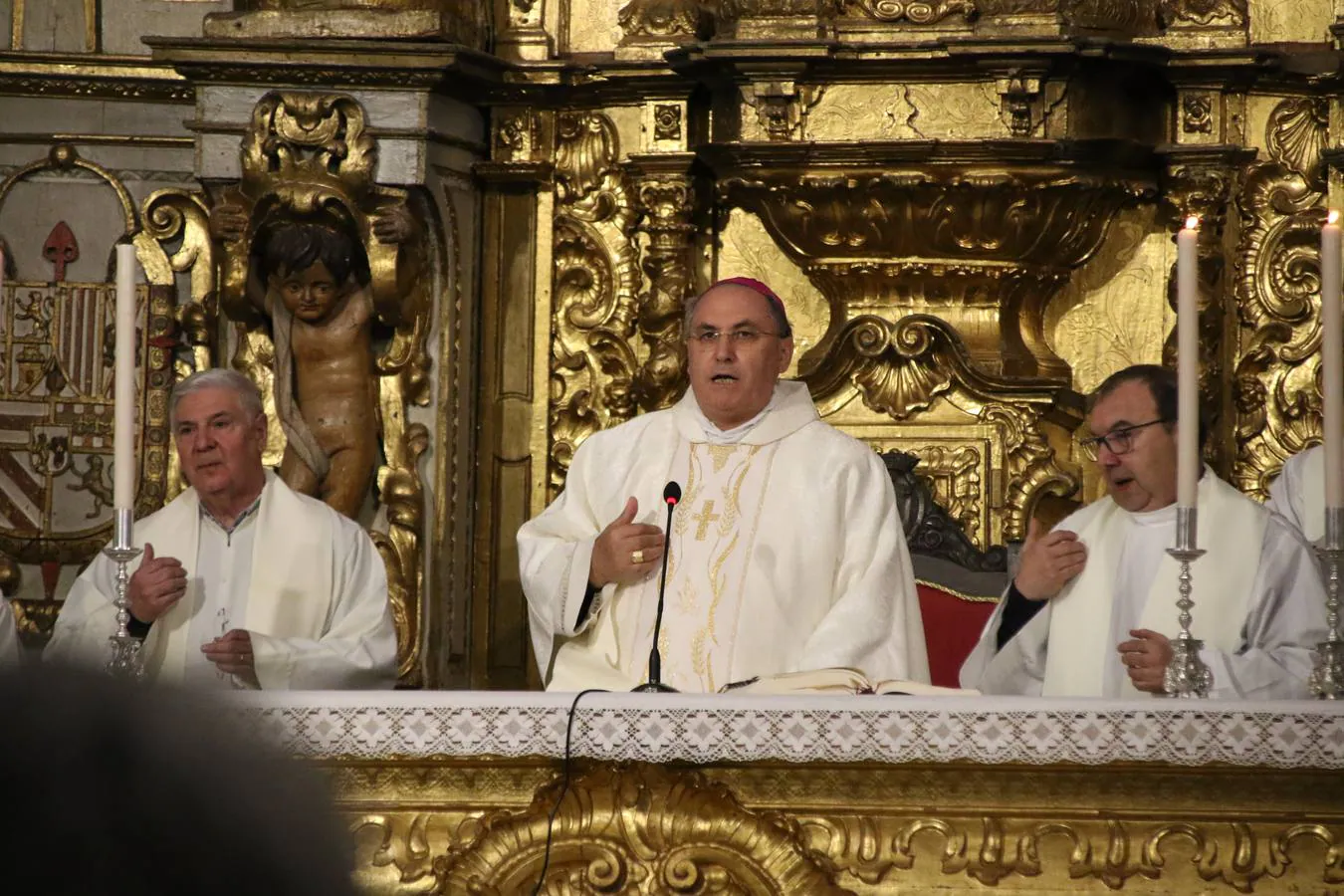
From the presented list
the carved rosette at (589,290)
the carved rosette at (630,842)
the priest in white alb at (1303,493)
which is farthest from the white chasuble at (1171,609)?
the carved rosette at (589,290)

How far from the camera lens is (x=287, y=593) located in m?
5.23

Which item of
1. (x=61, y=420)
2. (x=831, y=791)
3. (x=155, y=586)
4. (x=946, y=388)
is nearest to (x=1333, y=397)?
(x=831, y=791)

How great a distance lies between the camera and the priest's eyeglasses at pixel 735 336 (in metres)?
5.03

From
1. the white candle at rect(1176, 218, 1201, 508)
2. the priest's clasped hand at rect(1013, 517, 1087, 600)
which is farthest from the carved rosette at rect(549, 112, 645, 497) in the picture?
the white candle at rect(1176, 218, 1201, 508)

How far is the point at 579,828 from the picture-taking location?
3.73m

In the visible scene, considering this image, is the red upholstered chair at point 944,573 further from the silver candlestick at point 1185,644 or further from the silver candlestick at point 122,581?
the silver candlestick at point 122,581

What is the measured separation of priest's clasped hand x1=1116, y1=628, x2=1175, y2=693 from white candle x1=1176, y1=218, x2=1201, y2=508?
1.08 ft

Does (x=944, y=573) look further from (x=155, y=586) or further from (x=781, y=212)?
(x=155, y=586)

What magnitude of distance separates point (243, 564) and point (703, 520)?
1201 mm

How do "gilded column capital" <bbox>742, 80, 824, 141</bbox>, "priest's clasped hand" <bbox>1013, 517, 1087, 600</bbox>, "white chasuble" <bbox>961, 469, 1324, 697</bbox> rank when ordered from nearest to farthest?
"white chasuble" <bbox>961, 469, 1324, 697</bbox>, "priest's clasped hand" <bbox>1013, 517, 1087, 600</bbox>, "gilded column capital" <bbox>742, 80, 824, 141</bbox>

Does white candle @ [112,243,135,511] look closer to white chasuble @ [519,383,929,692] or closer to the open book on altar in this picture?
white chasuble @ [519,383,929,692]

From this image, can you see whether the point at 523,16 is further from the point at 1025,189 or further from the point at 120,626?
the point at 120,626

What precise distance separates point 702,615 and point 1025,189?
2112mm

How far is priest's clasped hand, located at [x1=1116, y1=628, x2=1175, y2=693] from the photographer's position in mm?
4004
